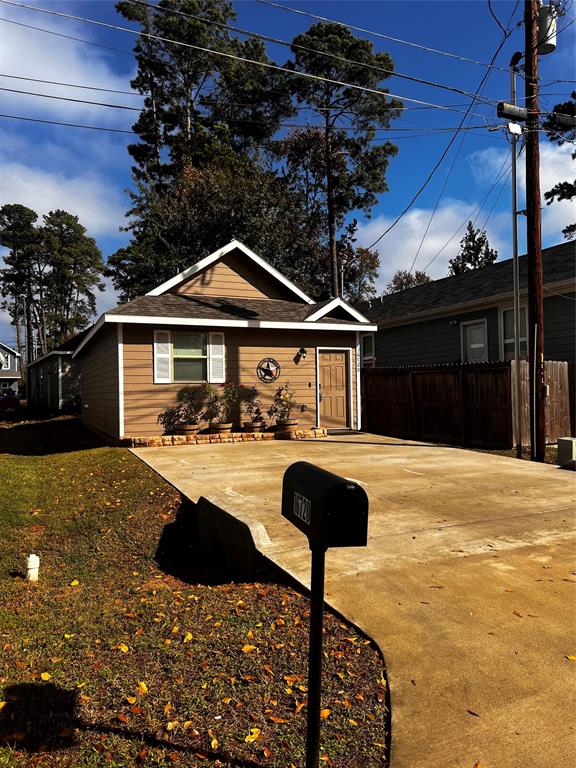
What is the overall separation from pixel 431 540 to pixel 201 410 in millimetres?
Result: 8678

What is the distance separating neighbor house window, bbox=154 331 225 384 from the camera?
1238cm

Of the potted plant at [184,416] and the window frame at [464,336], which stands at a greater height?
the window frame at [464,336]

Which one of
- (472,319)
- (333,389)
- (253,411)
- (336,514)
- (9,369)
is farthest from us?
(9,369)

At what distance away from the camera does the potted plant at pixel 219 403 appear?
1273 cm

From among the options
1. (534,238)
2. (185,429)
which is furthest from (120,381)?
(534,238)

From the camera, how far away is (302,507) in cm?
195

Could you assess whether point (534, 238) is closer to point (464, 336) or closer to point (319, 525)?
point (464, 336)

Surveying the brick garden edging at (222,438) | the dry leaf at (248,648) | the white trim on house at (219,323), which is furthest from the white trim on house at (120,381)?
the dry leaf at (248,648)

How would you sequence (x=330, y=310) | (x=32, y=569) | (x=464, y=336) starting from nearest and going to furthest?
(x=32, y=569) < (x=330, y=310) < (x=464, y=336)

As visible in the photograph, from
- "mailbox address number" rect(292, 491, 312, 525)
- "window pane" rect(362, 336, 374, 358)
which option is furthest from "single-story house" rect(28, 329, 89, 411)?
"mailbox address number" rect(292, 491, 312, 525)

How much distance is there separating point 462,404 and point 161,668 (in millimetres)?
11323

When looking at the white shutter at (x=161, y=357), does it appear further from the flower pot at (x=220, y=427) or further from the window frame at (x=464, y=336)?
the window frame at (x=464, y=336)

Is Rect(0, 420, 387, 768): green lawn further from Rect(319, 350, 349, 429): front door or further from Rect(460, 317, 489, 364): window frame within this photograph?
Rect(460, 317, 489, 364): window frame

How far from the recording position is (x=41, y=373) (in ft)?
113
